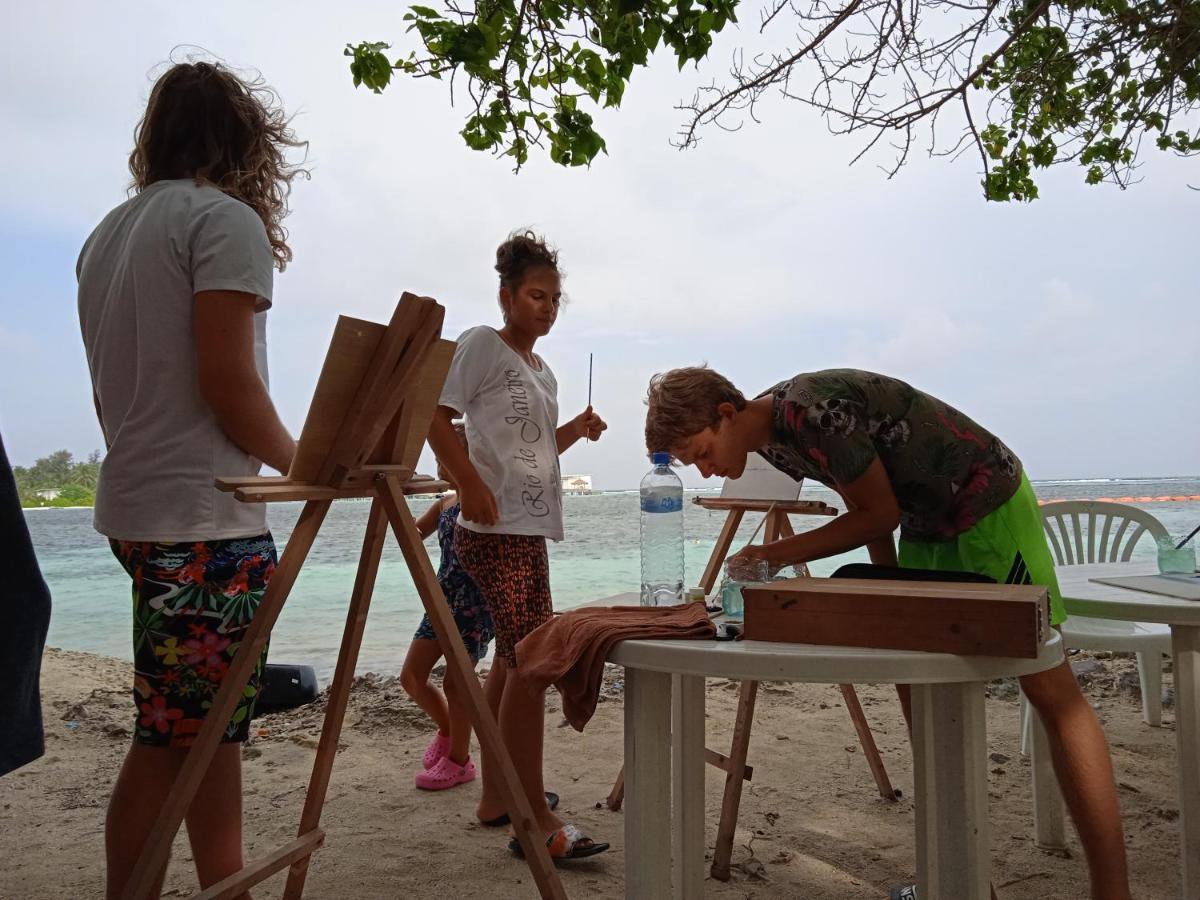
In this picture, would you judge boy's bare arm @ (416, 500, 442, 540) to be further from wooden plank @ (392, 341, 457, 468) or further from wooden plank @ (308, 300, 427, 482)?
wooden plank @ (308, 300, 427, 482)

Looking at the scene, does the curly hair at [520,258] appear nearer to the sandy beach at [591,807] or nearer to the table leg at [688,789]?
the table leg at [688,789]

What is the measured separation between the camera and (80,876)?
2512 mm

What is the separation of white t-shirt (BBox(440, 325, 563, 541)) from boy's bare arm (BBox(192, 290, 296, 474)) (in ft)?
3.17

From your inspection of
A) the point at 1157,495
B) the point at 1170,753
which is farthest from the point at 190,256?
the point at 1157,495

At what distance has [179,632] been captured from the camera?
5.28 feet

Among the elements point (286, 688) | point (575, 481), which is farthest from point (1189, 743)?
point (575, 481)

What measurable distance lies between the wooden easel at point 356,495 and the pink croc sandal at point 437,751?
1296 mm

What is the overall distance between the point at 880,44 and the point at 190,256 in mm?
3059

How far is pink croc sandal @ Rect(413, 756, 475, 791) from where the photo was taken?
126 inches

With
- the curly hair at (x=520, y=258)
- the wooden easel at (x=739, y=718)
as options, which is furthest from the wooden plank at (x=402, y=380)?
the curly hair at (x=520, y=258)

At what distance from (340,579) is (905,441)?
10.9 metres

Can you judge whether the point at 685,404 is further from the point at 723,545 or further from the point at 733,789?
the point at 733,789

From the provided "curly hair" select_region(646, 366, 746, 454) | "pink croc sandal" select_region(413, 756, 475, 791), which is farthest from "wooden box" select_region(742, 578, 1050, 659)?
"pink croc sandal" select_region(413, 756, 475, 791)

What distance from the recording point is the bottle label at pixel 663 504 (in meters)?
2.52
